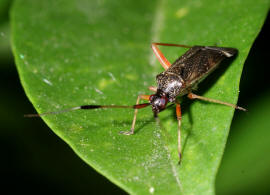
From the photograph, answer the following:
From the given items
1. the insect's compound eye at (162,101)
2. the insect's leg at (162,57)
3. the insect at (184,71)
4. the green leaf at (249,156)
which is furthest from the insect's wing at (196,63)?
the green leaf at (249,156)

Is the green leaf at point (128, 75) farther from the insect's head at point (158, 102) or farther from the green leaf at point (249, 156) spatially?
the green leaf at point (249, 156)

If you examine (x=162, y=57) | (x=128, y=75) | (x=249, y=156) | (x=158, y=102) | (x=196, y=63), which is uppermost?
(x=162, y=57)

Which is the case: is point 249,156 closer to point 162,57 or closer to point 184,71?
point 184,71

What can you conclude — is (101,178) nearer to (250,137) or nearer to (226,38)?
(250,137)

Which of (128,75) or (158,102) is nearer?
(158,102)

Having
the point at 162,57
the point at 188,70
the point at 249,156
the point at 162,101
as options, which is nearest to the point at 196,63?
the point at 188,70

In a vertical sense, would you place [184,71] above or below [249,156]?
above

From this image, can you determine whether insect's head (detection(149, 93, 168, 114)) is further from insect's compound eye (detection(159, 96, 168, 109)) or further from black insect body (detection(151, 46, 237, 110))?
black insect body (detection(151, 46, 237, 110))
